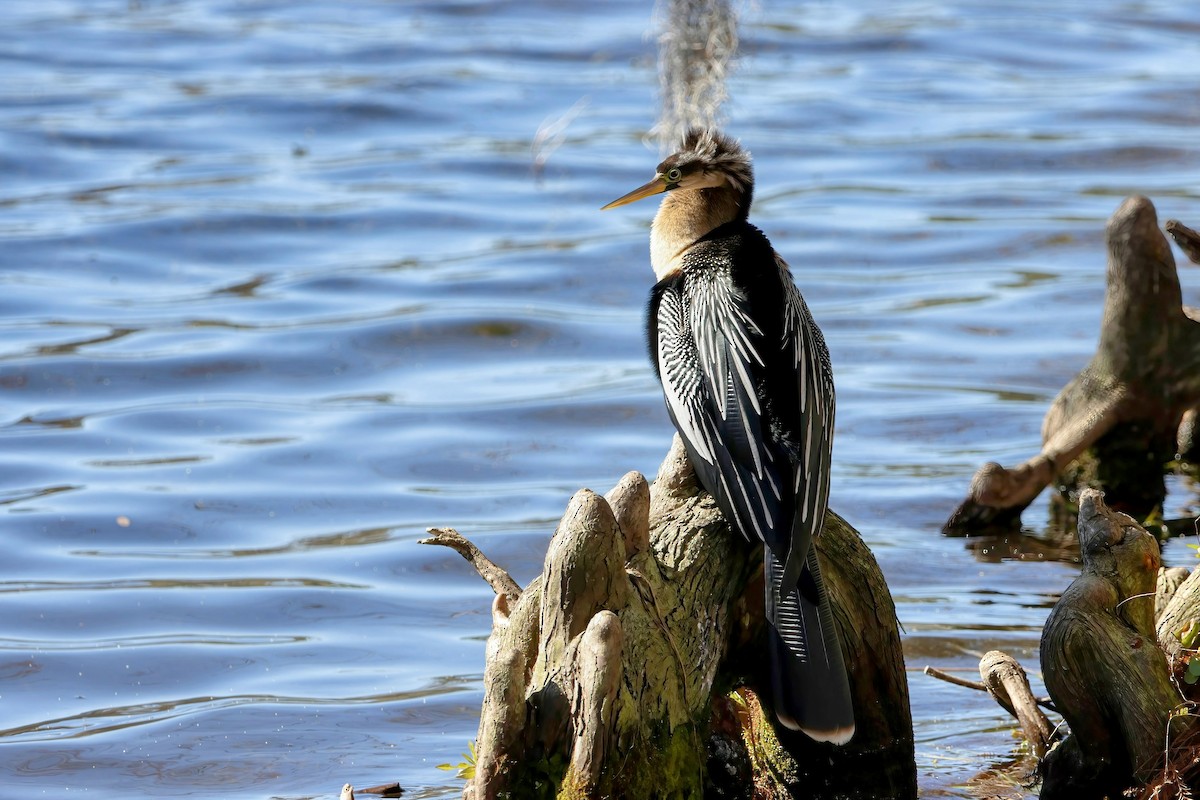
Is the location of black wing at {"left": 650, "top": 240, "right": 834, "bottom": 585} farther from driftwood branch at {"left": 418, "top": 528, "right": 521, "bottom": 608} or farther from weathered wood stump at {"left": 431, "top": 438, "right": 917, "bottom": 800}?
driftwood branch at {"left": 418, "top": 528, "right": 521, "bottom": 608}

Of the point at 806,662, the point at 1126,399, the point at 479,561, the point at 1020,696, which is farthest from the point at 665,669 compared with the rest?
the point at 1126,399

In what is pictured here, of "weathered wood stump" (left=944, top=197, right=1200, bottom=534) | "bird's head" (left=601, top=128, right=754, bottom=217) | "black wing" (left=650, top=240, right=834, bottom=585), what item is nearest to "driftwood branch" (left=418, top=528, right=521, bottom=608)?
"black wing" (left=650, top=240, right=834, bottom=585)

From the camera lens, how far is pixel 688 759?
13.1 feet

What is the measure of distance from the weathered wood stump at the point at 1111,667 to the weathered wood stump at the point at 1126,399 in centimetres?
329

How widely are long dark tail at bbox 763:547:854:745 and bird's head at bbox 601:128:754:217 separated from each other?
48.6 inches

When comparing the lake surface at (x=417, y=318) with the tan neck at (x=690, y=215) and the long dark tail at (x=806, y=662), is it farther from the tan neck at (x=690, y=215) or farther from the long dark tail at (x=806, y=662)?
the tan neck at (x=690, y=215)

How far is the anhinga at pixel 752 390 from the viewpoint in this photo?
4.09 m

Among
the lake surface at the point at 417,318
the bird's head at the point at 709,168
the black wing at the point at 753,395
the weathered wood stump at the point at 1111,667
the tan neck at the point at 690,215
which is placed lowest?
the lake surface at the point at 417,318

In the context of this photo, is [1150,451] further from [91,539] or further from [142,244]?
[142,244]

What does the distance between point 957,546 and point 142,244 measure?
8.02 metres

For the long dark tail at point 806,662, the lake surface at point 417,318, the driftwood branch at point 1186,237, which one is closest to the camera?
the long dark tail at point 806,662

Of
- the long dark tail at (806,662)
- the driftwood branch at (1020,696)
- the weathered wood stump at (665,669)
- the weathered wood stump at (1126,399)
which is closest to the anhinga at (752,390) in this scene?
the long dark tail at (806,662)

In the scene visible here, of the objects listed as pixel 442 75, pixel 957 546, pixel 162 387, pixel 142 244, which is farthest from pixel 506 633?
pixel 442 75

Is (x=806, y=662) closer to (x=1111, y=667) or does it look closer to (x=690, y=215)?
(x=1111, y=667)
